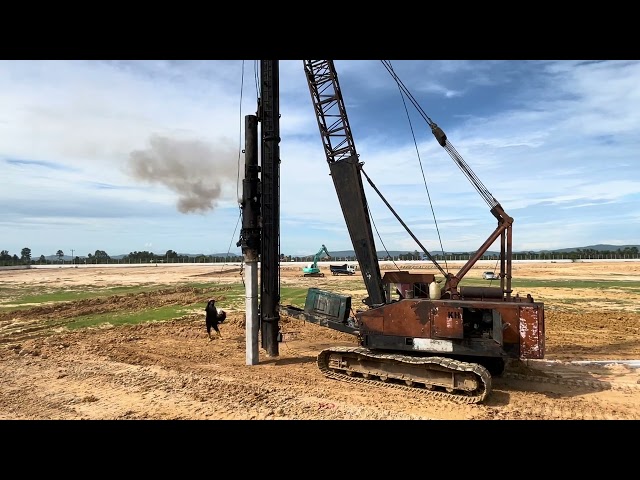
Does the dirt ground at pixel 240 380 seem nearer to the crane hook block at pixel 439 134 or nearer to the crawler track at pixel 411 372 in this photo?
the crawler track at pixel 411 372

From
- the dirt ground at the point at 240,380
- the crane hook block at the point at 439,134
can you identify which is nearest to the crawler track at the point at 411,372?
the dirt ground at the point at 240,380

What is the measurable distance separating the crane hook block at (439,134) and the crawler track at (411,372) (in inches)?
256

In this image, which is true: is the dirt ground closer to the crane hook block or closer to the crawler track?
the crawler track

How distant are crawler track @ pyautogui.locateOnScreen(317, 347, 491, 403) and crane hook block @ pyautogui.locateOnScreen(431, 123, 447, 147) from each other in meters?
6.50

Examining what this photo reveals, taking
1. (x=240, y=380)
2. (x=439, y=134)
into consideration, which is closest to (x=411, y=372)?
(x=240, y=380)

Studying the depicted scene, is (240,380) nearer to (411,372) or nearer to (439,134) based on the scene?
(411,372)

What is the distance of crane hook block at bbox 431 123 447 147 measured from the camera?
40.2ft

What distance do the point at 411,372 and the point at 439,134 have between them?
7.07m

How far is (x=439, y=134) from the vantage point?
40.4 ft

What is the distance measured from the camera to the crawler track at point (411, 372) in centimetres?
841

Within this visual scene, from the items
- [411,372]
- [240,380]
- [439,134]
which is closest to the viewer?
[411,372]

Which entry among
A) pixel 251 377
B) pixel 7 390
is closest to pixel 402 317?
pixel 251 377

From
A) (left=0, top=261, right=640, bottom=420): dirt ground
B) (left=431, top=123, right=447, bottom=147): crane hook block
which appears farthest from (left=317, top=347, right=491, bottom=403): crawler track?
(left=431, top=123, right=447, bottom=147): crane hook block

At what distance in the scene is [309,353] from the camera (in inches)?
503
